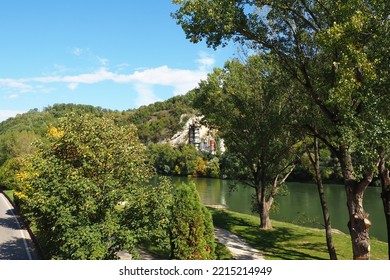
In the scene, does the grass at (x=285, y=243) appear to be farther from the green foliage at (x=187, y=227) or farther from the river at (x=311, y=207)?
the green foliage at (x=187, y=227)

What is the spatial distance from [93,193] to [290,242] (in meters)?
11.7

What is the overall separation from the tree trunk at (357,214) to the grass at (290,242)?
15.2 feet

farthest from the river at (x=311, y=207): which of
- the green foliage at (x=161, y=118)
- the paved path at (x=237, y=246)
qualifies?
the green foliage at (x=161, y=118)

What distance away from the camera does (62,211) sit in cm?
908

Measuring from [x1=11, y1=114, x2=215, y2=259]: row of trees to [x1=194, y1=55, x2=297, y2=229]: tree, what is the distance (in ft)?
25.3

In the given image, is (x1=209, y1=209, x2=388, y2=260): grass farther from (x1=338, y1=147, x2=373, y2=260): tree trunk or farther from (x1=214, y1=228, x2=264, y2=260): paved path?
(x1=338, y1=147, x2=373, y2=260): tree trunk

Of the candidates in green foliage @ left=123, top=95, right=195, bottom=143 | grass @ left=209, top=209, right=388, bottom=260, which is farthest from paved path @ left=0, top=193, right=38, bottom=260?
green foliage @ left=123, top=95, right=195, bottom=143

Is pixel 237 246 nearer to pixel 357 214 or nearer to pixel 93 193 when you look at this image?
pixel 357 214

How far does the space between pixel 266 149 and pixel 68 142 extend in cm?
1166

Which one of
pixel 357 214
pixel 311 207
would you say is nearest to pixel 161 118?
pixel 311 207

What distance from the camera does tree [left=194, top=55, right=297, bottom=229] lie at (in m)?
18.8

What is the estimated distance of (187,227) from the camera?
1138cm

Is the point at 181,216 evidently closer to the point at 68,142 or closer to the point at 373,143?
the point at 68,142

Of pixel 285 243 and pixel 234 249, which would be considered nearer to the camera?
pixel 234 249
